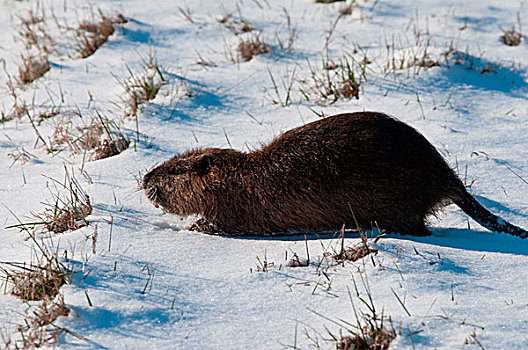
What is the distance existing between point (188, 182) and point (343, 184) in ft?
3.67

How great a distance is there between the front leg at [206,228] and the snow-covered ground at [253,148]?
123 millimetres

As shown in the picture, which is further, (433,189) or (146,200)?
(146,200)

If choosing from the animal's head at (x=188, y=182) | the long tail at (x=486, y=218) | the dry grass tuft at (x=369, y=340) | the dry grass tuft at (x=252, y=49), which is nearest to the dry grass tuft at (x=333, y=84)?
the dry grass tuft at (x=252, y=49)

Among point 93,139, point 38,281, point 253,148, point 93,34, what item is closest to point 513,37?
point 253,148

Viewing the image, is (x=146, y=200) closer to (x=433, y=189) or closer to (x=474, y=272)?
(x=433, y=189)

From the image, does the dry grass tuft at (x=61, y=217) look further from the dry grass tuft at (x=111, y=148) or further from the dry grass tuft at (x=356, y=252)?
the dry grass tuft at (x=356, y=252)

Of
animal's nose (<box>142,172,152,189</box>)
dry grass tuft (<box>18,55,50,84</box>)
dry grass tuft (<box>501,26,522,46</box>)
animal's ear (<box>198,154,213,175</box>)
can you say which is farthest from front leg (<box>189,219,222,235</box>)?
dry grass tuft (<box>501,26,522,46</box>)

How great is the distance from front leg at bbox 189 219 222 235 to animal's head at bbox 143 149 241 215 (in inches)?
4.0

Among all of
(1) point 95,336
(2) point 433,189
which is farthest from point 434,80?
(1) point 95,336

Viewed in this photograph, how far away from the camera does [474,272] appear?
2.85 meters

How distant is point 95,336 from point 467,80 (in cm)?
430

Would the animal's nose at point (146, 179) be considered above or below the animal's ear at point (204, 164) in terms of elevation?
below

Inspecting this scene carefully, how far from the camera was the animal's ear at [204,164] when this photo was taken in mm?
3850

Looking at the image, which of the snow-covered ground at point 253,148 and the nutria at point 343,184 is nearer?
the snow-covered ground at point 253,148
